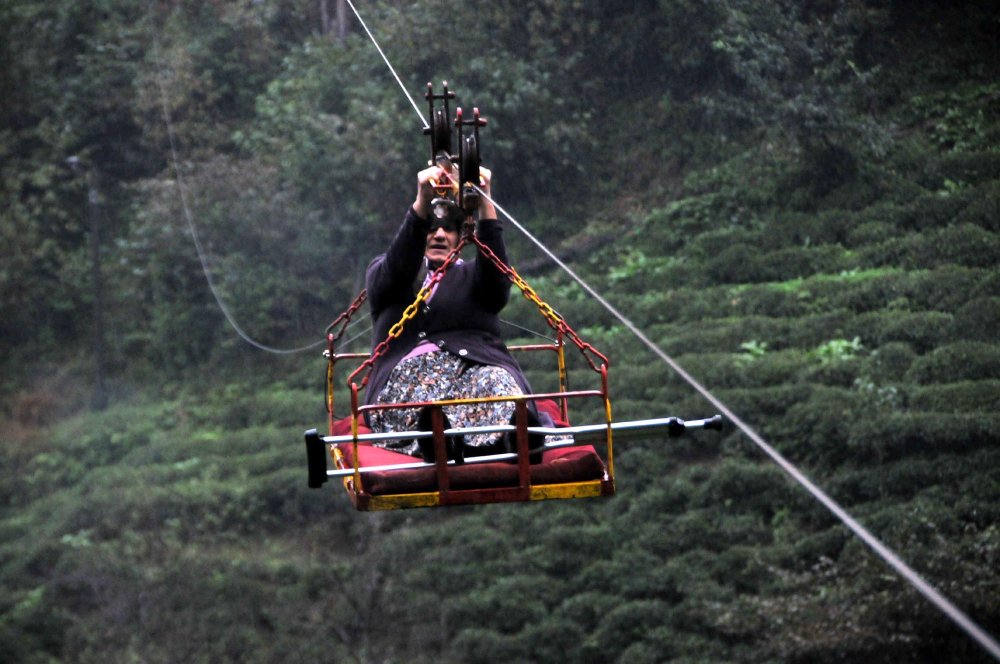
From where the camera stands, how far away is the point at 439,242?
4.23m

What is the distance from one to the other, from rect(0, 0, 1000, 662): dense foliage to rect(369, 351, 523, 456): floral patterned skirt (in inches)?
162

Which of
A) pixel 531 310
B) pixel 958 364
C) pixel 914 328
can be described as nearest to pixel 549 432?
pixel 958 364

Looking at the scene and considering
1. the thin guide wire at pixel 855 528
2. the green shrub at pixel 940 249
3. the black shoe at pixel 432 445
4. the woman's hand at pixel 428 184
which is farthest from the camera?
the green shrub at pixel 940 249

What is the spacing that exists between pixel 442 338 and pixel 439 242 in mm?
293

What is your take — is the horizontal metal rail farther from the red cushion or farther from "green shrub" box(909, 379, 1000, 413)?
"green shrub" box(909, 379, 1000, 413)

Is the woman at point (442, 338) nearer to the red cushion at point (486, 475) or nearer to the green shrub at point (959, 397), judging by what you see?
the red cushion at point (486, 475)

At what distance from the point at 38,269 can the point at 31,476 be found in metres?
2.35

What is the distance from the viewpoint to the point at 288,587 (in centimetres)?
1018

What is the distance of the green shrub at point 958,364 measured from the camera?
834 cm

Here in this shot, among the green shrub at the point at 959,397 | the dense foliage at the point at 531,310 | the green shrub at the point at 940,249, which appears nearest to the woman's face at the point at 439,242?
the dense foliage at the point at 531,310

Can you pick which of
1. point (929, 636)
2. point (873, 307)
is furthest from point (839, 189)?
point (929, 636)

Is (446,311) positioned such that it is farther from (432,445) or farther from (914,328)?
(914,328)

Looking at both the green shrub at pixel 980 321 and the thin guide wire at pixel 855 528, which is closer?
the thin guide wire at pixel 855 528

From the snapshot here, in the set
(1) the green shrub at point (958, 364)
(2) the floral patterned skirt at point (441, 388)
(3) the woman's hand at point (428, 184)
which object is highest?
(3) the woman's hand at point (428, 184)
